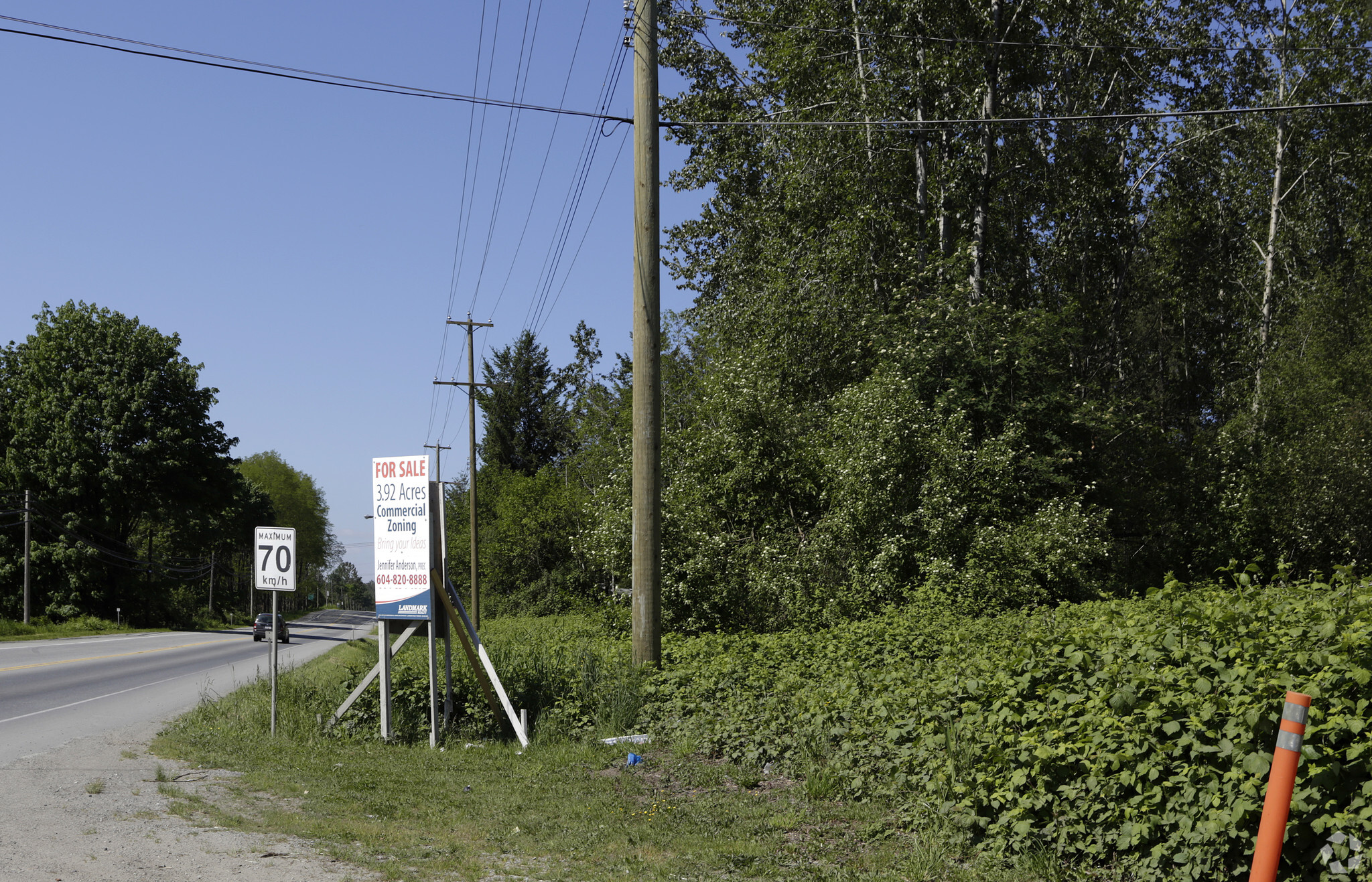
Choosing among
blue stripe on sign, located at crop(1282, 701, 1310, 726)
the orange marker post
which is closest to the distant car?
the orange marker post

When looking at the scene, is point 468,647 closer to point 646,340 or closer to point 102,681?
point 646,340

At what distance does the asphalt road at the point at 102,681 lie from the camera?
12016 millimetres

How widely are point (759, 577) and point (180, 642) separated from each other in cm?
2744

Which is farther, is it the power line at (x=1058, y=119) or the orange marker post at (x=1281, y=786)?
the power line at (x=1058, y=119)

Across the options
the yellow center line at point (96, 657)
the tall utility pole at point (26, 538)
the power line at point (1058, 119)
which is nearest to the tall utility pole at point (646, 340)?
the power line at point (1058, 119)

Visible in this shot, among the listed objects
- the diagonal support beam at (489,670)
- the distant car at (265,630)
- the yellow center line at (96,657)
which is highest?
the diagonal support beam at (489,670)

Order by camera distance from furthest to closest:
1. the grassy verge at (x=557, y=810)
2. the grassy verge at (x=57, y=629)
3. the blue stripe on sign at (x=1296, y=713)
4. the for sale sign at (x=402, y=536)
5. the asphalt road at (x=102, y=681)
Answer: the grassy verge at (x=57, y=629), the asphalt road at (x=102, y=681), the for sale sign at (x=402, y=536), the grassy verge at (x=557, y=810), the blue stripe on sign at (x=1296, y=713)

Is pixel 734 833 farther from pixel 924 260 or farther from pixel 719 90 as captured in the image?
pixel 719 90

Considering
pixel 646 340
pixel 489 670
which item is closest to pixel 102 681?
pixel 489 670

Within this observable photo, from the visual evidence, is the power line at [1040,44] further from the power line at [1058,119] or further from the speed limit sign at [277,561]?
the speed limit sign at [277,561]

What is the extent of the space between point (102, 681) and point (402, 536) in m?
12.2

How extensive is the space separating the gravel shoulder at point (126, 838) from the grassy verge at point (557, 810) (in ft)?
0.83

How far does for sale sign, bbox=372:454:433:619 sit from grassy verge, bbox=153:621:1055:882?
58.7 inches

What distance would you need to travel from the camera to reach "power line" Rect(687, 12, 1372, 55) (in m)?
20.3
